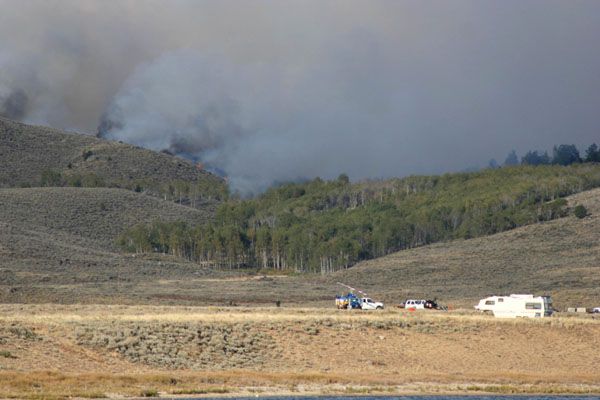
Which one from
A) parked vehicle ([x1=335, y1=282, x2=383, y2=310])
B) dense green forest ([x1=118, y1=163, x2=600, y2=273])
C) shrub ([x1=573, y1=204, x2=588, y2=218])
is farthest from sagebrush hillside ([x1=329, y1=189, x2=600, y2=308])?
parked vehicle ([x1=335, y1=282, x2=383, y2=310])

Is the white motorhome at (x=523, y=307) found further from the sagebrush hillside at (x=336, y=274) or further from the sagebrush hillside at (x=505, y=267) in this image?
the sagebrush hillside at (x=505, y=267)

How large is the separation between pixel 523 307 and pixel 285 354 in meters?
26.2

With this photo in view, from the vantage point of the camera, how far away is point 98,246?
173 m

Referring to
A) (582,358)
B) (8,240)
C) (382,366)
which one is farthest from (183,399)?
(8,240)

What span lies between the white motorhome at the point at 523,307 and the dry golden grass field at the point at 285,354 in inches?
219

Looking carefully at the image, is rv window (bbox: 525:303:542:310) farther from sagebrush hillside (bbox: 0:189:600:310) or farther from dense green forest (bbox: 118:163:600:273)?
dense green forest (bbox: 118:163:600:273)

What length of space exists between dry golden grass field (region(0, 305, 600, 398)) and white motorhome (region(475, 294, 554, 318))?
556 centimetres

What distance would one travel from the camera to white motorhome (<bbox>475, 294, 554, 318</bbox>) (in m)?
78.7

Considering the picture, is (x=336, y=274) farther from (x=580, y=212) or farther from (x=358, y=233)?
(x=580, y=212)

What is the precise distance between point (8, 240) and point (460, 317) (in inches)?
3479

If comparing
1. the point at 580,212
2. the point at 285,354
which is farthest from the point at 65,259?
the point at 285,354

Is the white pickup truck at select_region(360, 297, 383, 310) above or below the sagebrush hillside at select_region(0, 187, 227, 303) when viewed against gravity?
below

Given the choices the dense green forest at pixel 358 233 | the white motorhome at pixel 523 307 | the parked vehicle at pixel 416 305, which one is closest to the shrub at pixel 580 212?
the dense green forest at pixel 358 233

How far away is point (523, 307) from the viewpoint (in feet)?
261
